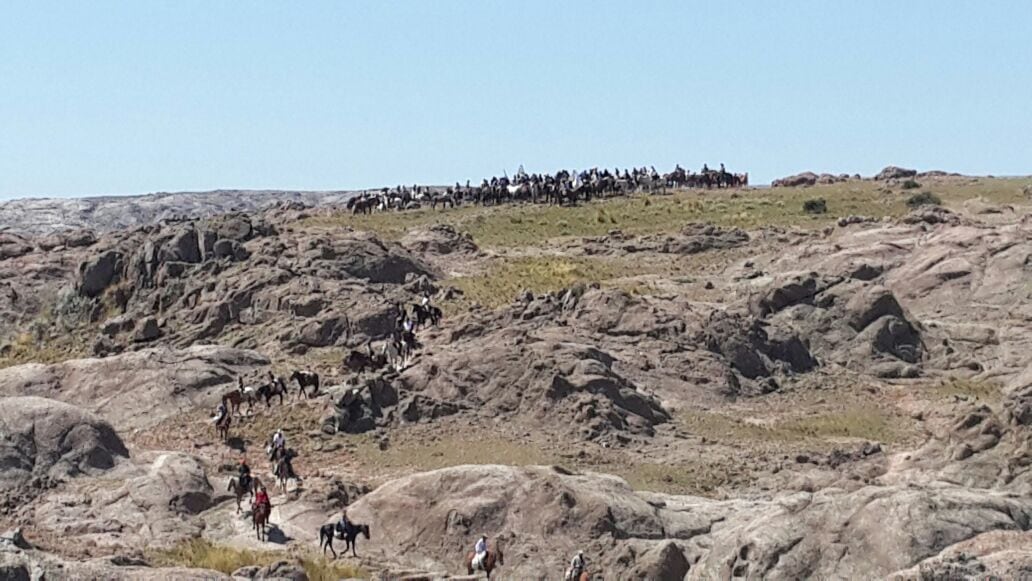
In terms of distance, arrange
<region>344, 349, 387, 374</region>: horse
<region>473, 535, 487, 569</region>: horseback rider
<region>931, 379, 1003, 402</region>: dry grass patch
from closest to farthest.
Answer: <region>473, 535, 487, 569</region>: horseback rider < <region>931, 379, 1003, 402</region>: dry grass patch < <region>344, 349, 387, 374</region>: horse

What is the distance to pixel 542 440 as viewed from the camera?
4878 centimetres

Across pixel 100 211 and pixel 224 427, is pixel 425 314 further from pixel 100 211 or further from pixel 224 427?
pixel 100 211

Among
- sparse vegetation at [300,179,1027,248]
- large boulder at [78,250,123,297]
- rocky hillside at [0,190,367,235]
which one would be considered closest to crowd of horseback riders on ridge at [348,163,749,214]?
sparse vegetation at [300,179,1027,248]

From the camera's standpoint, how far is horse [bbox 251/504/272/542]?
3778cm

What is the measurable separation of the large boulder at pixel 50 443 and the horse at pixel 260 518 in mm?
8540

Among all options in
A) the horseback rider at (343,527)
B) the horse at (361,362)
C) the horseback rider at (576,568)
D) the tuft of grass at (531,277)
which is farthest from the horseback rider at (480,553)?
the tuft of grass at (531,277)

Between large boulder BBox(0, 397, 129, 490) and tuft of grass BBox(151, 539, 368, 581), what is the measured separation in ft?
31.1

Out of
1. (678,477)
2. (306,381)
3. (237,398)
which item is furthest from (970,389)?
(237,398)

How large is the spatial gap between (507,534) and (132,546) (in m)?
9.77

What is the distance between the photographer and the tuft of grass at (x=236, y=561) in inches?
1299

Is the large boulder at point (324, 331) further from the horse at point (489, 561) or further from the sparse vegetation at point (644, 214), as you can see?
the sparse vegetation at point (644, 214)

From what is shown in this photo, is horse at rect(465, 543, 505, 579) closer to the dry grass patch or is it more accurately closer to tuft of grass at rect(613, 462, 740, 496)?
tuft of grass at rect(613, 462, 740, 496)

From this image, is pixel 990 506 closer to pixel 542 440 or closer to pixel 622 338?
pixel 542 440

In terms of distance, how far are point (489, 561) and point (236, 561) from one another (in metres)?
6.24
